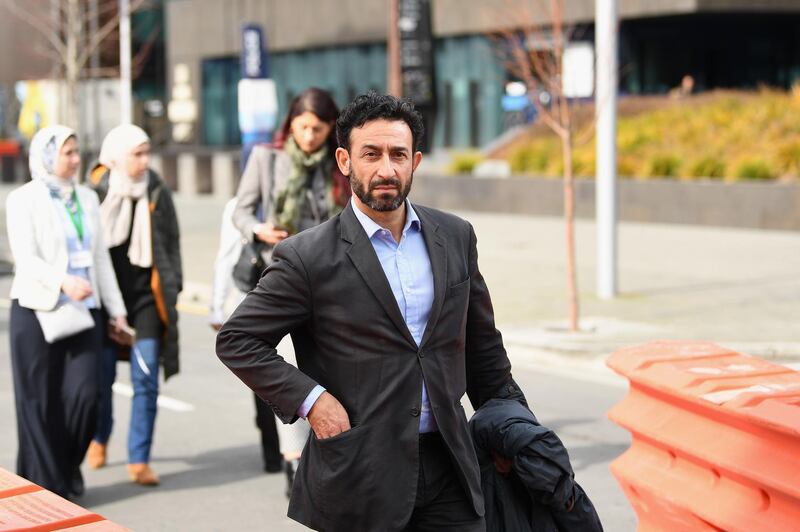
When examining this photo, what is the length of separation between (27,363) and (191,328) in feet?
21.0

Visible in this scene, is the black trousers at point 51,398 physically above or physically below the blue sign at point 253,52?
below

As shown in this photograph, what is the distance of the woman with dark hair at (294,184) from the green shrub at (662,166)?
1695cm

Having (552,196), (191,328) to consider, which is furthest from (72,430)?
(552,196)

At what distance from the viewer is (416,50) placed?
3384cm

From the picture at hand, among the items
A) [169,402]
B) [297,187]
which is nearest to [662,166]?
[169,402]

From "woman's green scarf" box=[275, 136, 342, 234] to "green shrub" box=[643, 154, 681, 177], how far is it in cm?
1708

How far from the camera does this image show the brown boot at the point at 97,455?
763 centimetres

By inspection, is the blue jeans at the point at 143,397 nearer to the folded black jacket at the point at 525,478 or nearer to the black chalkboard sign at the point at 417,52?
the folded black jacket at the point at 525,478

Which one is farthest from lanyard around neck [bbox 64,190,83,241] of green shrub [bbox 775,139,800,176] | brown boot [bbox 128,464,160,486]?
green shrub [bbox 775,139,800,176]

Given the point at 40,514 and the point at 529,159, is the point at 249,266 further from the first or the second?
the point at 529,159

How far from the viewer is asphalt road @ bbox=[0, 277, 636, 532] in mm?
6672

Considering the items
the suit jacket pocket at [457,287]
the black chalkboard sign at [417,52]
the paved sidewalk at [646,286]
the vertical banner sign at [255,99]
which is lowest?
the paved sidewalk at [646,286]

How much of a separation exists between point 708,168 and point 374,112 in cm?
1961

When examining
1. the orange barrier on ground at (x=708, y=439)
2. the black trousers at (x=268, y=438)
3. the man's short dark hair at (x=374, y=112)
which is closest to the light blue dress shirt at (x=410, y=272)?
the man's short dark hair at (x=374, y=112)
